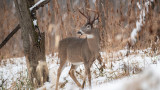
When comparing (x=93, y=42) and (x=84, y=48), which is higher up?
(x=93, y=42)

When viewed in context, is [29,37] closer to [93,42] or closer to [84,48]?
[84,48]

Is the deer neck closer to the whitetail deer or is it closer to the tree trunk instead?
the whitetail deer

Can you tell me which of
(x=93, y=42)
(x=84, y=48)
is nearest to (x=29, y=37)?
(x=84, y=48)

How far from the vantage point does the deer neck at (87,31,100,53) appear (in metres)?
3.73

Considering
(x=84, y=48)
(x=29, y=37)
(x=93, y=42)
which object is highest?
(x=29, y=37)

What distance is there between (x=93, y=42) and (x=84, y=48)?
0.20m

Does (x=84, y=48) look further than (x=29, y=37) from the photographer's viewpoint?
Yes

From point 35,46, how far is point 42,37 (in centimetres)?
25

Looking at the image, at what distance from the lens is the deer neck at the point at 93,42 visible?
3732 millimetres

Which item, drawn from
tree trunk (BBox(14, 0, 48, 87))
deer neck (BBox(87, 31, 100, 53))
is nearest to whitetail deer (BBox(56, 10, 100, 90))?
deer neck (BBox(87, 31, 100, 53))

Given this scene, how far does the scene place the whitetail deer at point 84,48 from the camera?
3689 millimetres

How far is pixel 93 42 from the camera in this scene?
3.80 metres

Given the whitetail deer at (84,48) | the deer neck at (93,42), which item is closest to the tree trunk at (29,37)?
the whitetail deer at (84,48)

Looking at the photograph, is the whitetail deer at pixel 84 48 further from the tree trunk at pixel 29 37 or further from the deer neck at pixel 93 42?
the tree trunk at pixel 29 37
